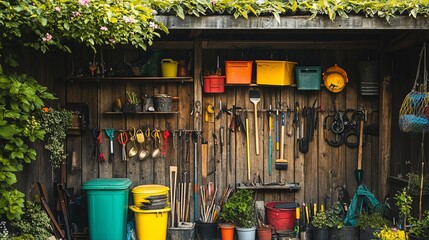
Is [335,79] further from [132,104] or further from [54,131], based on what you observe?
[54,131]

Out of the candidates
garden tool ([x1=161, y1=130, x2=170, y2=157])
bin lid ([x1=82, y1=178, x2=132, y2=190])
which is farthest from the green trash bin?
garden tool ([x1=161, y1=130, x2=170, y2=157])

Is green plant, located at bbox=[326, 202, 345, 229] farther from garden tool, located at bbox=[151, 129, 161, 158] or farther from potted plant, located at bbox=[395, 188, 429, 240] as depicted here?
garden tool, located at bbox=[151, 129, 161, 158]

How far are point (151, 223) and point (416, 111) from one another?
3162mm

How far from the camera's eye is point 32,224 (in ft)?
17.6

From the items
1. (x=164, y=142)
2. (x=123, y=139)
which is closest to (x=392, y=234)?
(x=164, y=142)

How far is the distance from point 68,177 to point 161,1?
2.72m

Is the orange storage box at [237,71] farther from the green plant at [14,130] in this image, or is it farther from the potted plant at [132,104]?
the green plant at [14,130]

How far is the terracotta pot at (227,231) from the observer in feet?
21.0

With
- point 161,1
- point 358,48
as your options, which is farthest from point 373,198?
point 161,1

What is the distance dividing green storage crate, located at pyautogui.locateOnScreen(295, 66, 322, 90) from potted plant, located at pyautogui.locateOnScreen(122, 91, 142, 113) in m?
2.01

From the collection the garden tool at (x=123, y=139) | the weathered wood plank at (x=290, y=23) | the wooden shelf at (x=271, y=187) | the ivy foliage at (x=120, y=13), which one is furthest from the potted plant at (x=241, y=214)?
the ivy foliage at (x=120, y=13)

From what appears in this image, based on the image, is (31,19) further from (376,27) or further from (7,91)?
(376,27)

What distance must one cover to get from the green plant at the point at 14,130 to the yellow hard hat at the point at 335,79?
11.6ft

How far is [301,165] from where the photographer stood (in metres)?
6.96
